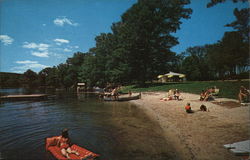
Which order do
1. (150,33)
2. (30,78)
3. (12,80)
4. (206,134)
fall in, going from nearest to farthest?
1. (206,134)
2. (150,33)
3. (12,80)
4. (30,78)

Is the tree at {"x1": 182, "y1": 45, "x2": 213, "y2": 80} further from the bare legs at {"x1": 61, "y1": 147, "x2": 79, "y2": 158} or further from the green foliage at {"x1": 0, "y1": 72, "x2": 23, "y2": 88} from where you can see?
the green foliage at {"x1": 0, "y1": 72, "x2": 23, "y2": 88}

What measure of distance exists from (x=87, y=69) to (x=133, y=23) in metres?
28.3

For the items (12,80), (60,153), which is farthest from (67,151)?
(12,80)

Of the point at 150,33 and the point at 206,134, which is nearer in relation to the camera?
the point at 206,134

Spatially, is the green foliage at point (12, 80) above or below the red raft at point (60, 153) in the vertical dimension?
above

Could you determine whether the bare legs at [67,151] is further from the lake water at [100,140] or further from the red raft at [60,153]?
the lake water at [100,140]

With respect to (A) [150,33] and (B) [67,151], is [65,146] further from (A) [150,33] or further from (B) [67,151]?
(A) [150,33]

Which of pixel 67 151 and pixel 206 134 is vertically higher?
pixel 206 134

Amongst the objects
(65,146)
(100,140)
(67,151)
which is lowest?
(100,140)

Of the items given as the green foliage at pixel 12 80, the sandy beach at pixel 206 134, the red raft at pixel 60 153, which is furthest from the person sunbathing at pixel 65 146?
the green foliage at pixel 12 80

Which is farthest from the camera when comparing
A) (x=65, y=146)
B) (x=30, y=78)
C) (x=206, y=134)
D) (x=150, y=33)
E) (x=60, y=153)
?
(x=30, y=78)

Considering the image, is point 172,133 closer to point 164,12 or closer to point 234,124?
point 234,124

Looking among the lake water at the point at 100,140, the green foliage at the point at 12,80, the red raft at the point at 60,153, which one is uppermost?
the green foliage at the point at 12,80

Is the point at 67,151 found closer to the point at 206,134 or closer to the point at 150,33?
the point at 206,134
